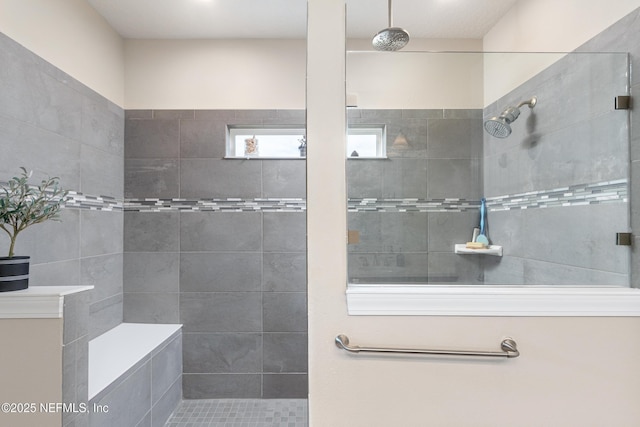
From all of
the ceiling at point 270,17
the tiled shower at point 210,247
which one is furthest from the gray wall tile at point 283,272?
the ceiling at point 270,17

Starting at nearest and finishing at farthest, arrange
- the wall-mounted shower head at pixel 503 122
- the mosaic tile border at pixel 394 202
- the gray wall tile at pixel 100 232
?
the mosaic tile border at pixel 394 202
the wall-mounted shower head at pixel 503 122
the gray wall tile at pixel 100 232

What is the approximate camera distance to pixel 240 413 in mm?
2244

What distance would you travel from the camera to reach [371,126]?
5.53 ft

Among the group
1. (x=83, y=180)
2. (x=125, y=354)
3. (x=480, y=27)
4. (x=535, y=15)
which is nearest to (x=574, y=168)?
(x=535, y=15)

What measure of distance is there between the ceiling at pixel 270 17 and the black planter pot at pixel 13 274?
5.76ft

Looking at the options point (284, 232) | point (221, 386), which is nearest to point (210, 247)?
point (284, 232)

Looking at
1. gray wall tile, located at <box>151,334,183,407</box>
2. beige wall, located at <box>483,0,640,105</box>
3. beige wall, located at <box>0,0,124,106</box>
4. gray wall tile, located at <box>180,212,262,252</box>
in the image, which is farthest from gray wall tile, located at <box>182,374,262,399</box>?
beige wall, located at <box>483,0,640,105</box>

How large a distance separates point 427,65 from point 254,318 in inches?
81.2

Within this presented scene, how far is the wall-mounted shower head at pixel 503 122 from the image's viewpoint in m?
1.81

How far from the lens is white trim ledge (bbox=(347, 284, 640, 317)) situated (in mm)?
1060

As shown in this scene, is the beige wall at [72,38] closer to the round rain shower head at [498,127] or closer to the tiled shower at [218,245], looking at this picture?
the tiled shower at [218,245]

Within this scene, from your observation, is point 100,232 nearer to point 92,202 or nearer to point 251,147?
point 92,202

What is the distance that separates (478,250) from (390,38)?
1.24 metres

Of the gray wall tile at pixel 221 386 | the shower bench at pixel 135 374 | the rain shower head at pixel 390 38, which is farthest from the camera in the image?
the gray wall tile at pixel 221 386
